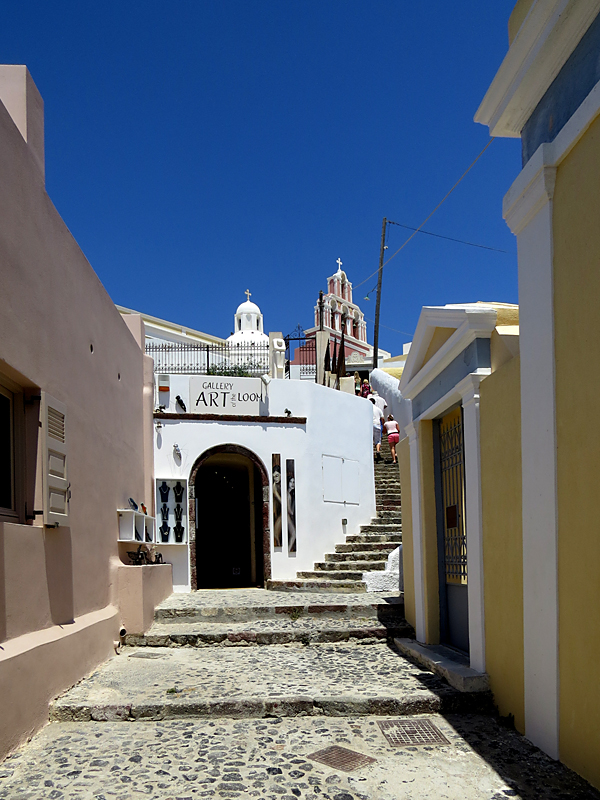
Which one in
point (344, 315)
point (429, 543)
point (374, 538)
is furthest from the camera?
point (344, 315)

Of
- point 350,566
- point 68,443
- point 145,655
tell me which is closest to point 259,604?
point 145,655

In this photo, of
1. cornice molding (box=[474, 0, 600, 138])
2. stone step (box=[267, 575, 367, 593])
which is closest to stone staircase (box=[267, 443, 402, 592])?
stone step (box=[267, 575, 367, 593])

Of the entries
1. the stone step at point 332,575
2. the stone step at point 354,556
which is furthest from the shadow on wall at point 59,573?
the stone step at point 354,556

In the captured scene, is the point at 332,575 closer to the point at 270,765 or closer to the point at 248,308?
the point at 270,765

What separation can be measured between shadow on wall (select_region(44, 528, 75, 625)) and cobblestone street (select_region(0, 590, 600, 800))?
0.62m

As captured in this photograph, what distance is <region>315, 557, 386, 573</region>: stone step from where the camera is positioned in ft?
37.3

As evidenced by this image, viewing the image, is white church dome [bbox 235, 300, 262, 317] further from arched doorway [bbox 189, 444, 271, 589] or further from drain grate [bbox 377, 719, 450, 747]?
drain grate [bbox 377, 719, 450, 747]

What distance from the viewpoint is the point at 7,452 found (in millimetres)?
4996

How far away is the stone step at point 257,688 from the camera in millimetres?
5004

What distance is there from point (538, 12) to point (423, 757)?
4.35m

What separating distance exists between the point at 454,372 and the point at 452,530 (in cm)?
168

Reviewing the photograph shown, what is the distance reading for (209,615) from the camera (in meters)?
8.50

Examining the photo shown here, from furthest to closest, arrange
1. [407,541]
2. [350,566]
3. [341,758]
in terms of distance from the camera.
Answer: [350,566] → [407,541] → [341,758]

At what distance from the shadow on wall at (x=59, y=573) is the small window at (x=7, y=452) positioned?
1.62 ft
